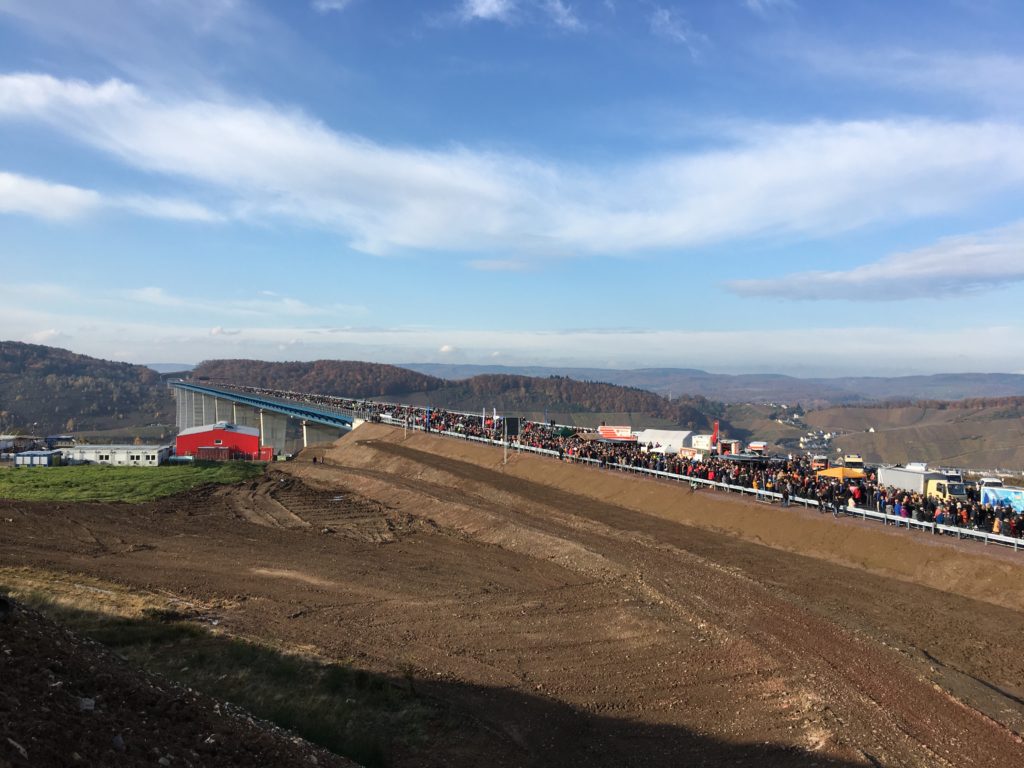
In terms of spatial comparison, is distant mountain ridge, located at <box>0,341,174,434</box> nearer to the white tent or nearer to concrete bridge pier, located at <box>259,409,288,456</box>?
concrete bridge pier, located at <box>259,409,288,456</box>

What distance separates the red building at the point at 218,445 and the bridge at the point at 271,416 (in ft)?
Answer: 27.8

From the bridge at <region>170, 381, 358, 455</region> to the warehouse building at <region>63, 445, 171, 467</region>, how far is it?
735 inches

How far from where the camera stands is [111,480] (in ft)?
161

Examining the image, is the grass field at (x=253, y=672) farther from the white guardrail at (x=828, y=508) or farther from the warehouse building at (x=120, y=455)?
the warehouse building at (x=120, y=455)

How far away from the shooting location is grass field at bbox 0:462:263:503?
138ft

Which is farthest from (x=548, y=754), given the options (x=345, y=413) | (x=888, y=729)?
(x=345, y=413)

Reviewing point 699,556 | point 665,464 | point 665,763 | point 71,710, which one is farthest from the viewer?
point 665,464

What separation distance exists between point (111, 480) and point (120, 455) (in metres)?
15.1

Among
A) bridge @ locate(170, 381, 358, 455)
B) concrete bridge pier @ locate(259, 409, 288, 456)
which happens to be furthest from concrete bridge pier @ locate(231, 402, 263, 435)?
concrete bridge pier @ locate(259, 409, 288, 456)

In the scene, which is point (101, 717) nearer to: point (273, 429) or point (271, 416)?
point (273, 429)

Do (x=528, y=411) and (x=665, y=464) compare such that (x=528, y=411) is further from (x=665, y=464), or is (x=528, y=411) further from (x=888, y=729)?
(x=888, y=729)

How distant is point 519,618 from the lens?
19.1m

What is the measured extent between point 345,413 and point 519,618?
7055 centimetres

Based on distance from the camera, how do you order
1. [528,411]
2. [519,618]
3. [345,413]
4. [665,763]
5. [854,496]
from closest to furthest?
[665,763] → [519,618] → [854,496] → [345,413] → [528,411]
